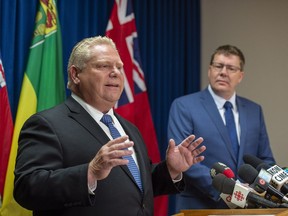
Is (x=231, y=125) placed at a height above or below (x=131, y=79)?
below

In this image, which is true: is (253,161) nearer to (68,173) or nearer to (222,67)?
(68,173)

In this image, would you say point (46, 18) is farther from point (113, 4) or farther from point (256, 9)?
point (256, 9)

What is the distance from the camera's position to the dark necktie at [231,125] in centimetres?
342

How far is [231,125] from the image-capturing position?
3.47 metres

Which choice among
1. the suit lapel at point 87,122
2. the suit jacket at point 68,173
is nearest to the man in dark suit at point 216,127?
the suit jacket at point 68,173

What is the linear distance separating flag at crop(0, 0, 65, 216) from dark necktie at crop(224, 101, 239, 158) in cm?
113

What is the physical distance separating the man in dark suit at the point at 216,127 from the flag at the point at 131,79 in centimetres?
67

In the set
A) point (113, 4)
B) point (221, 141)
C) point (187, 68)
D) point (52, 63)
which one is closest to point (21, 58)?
point (52, 63)

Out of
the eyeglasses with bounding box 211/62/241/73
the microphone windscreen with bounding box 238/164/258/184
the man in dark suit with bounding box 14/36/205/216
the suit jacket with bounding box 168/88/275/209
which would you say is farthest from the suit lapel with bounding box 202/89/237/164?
the microphone windscreen with bounding box 238/164/258/184

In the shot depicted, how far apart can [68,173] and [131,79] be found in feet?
7.48

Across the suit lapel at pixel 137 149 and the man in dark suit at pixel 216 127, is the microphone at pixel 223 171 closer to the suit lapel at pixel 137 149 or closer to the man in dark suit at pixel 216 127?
the suit lapel at pixel 137 149

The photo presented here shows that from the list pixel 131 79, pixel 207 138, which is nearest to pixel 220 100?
pixel 207 138

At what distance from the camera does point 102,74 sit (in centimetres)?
230

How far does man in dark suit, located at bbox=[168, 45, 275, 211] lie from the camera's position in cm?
329
